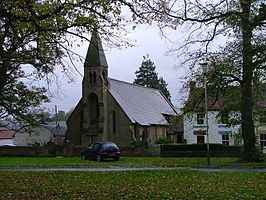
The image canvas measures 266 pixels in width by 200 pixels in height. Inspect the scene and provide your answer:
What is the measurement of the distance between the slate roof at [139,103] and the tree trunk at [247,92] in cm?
3265

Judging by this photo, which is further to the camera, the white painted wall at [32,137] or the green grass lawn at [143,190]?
the white painted wall at [32,137]

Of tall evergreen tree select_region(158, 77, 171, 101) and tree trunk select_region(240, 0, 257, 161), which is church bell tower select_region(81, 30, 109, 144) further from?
tall evergreen tree select_region(158, 77, 171, 101)

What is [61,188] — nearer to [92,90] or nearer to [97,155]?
[97,155]

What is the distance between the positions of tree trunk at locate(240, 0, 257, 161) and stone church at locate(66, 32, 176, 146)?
31.3 metres

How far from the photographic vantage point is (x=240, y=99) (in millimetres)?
32969

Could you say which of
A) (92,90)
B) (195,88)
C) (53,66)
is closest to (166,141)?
(92,90)

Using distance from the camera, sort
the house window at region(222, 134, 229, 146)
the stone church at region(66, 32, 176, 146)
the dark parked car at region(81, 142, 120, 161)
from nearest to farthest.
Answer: the dark parked car at region(81, 142, 120, 161)
the house window at region(222, 134, 229, 146)
the stone church at region(66, 32, 176, 146)

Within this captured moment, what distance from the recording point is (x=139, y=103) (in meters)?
73.7

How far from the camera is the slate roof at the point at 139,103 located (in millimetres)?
68062

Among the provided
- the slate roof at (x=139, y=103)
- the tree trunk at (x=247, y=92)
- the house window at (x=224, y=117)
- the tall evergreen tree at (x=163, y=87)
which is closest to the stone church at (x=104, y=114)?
the slate roof at (x=139, y=103)

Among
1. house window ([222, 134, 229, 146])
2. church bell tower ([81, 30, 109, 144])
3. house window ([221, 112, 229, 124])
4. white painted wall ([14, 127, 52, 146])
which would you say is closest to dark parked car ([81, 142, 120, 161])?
house window ([221, 112, 229, 124])

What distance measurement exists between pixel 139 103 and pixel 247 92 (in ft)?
138

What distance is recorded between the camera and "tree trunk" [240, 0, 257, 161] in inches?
1137

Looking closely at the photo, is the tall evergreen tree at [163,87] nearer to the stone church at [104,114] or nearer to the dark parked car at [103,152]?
the stone church at [104,114]
